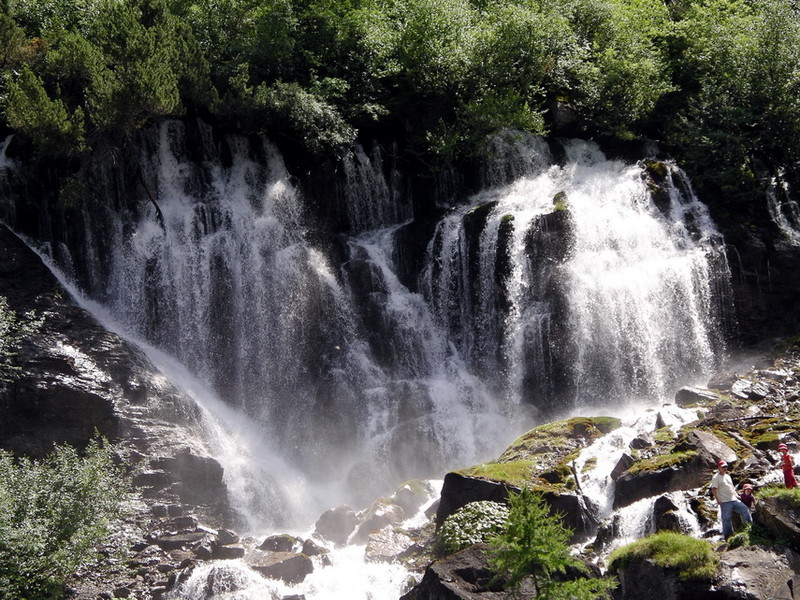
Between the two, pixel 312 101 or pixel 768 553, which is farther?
pixel 312 101

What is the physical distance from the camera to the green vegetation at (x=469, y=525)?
56.5ft

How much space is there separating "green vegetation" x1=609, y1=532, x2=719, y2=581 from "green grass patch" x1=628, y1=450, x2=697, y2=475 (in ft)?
9.27

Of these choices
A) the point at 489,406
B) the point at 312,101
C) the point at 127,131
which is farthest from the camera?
the point at 312,101

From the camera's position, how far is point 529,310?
90.0 feet

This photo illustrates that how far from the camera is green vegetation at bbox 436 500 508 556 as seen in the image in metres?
17.2

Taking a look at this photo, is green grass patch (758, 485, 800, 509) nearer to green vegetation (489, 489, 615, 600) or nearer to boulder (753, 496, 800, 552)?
boulder (753, 496, 800, 552)

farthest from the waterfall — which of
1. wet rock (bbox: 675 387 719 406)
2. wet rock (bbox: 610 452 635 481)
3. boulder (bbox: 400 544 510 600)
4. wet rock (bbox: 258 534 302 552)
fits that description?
boulder (bbox: 400 544 510 600)

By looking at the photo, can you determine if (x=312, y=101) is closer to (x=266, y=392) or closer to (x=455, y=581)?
(x=266, y=392)

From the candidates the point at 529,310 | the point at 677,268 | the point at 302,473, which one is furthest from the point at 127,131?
the point at 677,268

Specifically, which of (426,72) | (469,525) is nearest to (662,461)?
(469,525)

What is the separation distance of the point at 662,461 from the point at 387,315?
509 inches

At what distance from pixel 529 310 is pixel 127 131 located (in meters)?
15.6

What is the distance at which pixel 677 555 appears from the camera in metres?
13.6

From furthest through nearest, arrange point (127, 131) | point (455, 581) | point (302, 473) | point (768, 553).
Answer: point (127, 131)
point (302, 473)
point (455, 581)
point (768, 553)
